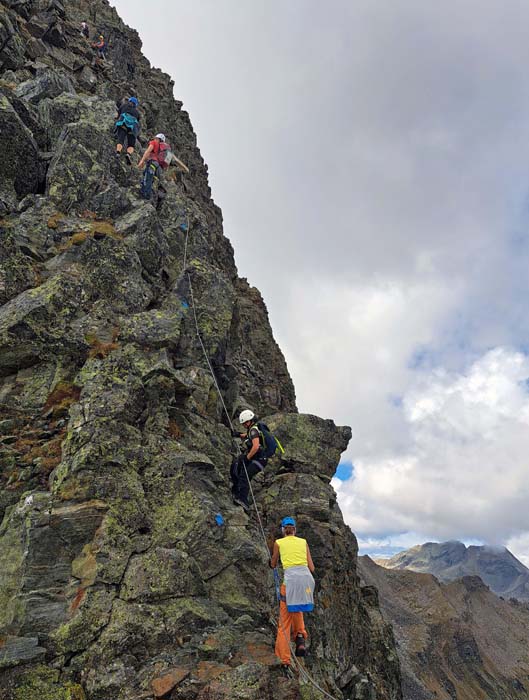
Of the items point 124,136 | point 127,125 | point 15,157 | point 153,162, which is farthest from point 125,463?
point 127,125

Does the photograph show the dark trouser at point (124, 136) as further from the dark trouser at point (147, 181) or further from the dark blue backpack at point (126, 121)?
the dark trouser at point (147, 181)

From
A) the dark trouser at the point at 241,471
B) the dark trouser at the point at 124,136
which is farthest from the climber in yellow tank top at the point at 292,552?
the dark trouser at the point at 124,136

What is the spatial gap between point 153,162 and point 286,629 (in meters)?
22.5

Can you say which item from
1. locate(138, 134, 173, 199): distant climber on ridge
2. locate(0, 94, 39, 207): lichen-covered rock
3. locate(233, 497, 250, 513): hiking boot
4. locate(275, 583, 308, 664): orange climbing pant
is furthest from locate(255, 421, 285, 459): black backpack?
locate(138, 134, 173, 199): distant climber on ridge

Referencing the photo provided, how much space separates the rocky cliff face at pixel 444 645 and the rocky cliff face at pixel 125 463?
354 feet

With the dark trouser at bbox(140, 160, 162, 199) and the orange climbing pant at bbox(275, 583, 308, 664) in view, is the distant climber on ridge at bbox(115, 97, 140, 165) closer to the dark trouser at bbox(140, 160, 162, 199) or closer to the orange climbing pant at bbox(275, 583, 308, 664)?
the dark trouser at bbox(140, 160, 162, 199)

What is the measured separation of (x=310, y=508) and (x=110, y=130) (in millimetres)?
22083

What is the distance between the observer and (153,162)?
77.0 ft

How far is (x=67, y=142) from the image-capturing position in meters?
20.1

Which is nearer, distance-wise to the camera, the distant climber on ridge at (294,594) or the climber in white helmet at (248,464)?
the distant climber on ridge at (294,594)

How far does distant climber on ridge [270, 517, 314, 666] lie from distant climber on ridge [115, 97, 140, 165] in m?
20.9

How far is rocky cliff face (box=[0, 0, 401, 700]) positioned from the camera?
8.80 m

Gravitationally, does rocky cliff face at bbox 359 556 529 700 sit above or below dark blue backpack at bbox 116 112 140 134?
below

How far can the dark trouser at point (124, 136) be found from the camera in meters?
22.9
